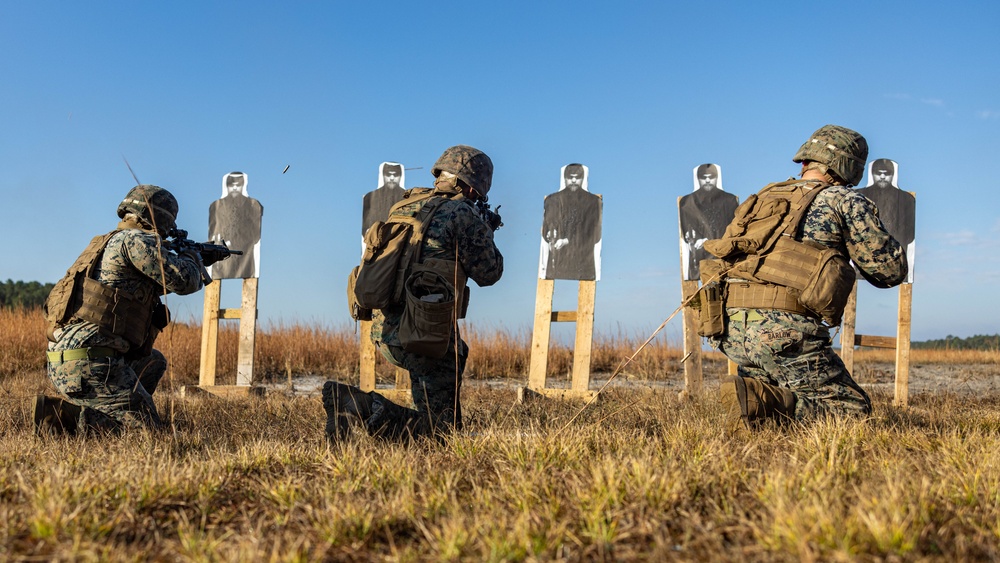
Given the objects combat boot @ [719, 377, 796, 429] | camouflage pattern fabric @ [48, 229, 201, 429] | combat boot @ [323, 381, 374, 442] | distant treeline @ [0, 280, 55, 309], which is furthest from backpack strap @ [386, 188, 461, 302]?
distant treeline @ [0, 280, 55, 309]

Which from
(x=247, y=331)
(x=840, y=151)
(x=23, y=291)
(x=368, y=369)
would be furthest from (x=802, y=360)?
(x=23, y=291)

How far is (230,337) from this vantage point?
42.4ft

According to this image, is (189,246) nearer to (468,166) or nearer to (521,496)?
(468,166)

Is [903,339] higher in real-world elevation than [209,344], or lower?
higher

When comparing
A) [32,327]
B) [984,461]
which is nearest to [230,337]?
[32,327]

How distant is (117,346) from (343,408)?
2025 millimetres

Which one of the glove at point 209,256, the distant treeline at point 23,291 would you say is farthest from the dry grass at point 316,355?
the distant treeline at point 23,291

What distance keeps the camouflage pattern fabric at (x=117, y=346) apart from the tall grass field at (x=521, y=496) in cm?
31

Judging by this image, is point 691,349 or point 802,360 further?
point 691,349

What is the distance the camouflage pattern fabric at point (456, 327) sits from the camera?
Answer: 16.4 feet

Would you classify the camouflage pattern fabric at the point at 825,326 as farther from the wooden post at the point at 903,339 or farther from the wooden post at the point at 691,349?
the wooden post at the point at 903,339

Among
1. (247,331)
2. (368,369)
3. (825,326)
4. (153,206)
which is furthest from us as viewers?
(247,331)

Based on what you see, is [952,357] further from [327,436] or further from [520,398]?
[327,436]

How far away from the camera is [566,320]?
29.3ft
